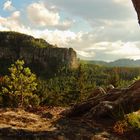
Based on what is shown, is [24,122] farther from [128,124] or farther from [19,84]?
[19,84]

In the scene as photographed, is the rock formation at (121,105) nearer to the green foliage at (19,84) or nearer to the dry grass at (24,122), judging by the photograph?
the dry grass at (24,122)

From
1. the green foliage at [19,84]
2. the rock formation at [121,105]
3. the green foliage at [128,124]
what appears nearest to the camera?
the green foliage at [128,124]

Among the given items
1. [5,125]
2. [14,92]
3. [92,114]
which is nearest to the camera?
[5,125]

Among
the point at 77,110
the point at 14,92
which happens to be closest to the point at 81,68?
the point at 14,92

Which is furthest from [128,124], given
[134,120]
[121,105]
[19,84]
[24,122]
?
[19,84]

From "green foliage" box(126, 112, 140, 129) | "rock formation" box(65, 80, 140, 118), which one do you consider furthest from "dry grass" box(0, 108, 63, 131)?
"green foliage" box(126, 112, 140, 129)

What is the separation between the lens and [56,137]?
10266 mm

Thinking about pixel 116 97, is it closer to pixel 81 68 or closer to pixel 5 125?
pixel 5 125

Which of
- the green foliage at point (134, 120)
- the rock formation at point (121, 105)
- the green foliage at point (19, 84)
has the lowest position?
the green foliage at point (19, 84)

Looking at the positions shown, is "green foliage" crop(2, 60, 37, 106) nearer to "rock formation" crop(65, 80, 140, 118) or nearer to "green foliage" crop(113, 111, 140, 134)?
"rock formation" crop(65, 80, 140, 118)

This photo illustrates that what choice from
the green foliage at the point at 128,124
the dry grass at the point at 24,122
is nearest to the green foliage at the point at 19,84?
the dry grass at the point at 24,122

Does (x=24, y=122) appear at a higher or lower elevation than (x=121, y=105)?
lower

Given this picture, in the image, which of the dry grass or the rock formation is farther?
the rock formation

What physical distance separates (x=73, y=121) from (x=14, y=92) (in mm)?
38930
